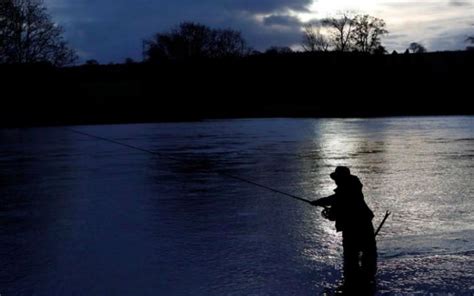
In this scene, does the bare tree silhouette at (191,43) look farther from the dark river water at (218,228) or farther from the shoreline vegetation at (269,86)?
the dark river water at (218,228)

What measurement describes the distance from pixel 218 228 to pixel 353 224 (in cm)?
307

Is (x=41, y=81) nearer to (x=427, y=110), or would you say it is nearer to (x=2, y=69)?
(x=2, y=69)

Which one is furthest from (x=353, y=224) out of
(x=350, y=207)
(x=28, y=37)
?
(x=28, y=37)

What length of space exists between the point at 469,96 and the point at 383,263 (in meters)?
66.4

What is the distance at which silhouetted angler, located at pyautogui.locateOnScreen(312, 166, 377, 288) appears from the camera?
6.26 m

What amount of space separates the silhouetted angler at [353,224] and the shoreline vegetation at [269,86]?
57762mm

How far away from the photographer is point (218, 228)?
29.6 ft

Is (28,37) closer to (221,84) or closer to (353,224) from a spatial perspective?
(221,84)

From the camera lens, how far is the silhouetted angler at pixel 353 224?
20.5ft

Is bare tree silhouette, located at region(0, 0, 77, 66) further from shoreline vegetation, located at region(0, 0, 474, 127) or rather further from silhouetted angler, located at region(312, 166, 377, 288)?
silhouetted angler, located at region(312, 166, 377, 288)

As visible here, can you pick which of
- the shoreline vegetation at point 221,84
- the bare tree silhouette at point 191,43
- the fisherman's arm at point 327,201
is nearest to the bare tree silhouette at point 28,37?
the shoreline vegetation at point 221,84

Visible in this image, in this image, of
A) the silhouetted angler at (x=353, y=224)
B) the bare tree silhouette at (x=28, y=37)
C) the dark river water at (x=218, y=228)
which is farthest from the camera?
the bare tree silhouette at (x=28, y=37)

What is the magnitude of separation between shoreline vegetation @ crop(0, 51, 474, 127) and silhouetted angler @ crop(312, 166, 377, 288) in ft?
190

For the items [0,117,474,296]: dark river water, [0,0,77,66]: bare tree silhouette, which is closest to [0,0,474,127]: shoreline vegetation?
[0,0,77,66]: bare tree silhouette
